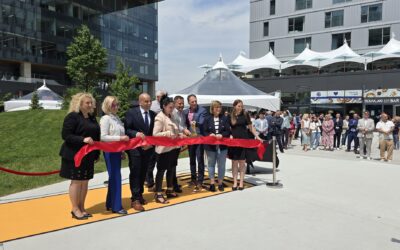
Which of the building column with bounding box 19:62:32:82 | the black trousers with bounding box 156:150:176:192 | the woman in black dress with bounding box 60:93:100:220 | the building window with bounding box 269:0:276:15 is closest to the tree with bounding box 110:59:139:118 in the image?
the building column with bounding box 19:62:32:82

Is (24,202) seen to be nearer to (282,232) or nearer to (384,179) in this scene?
(282,232)

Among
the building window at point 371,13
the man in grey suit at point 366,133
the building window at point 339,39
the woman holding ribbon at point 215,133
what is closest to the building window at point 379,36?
the building window at point 371,13

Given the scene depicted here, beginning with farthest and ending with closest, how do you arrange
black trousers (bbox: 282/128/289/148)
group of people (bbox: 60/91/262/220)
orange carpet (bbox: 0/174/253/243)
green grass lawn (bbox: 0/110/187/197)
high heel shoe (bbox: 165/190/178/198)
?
black trousers (bbox: 282/128/289/148) < green grass lawn (bbox: 0/110/187/197) < high heel shoe (bbox: 165/190/178/198) < group of people (bbox: 60/91/262/220) < orange carpet (bbox: 0/174/253/243)

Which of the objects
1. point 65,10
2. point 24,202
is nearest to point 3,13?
point 65,10

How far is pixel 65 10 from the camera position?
1983 inches

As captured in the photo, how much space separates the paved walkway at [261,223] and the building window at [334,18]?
35.9 metres

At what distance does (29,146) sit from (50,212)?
9442mm

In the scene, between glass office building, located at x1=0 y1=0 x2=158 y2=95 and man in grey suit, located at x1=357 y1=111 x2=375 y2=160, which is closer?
man in grey suit, located at x1=357 y1=111 x2=375 y2=160

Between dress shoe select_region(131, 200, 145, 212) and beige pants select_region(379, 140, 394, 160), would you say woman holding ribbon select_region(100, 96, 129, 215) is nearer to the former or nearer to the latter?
dress shoe select_region(131, 200, 145, 212)

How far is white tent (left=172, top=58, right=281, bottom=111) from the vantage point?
35.6ft

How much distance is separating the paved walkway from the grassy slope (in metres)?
0.94

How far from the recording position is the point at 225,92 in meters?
11.3

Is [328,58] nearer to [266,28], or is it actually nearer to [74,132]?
[266,28]

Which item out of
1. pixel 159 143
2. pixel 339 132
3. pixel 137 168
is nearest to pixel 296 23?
pixel 339 132
